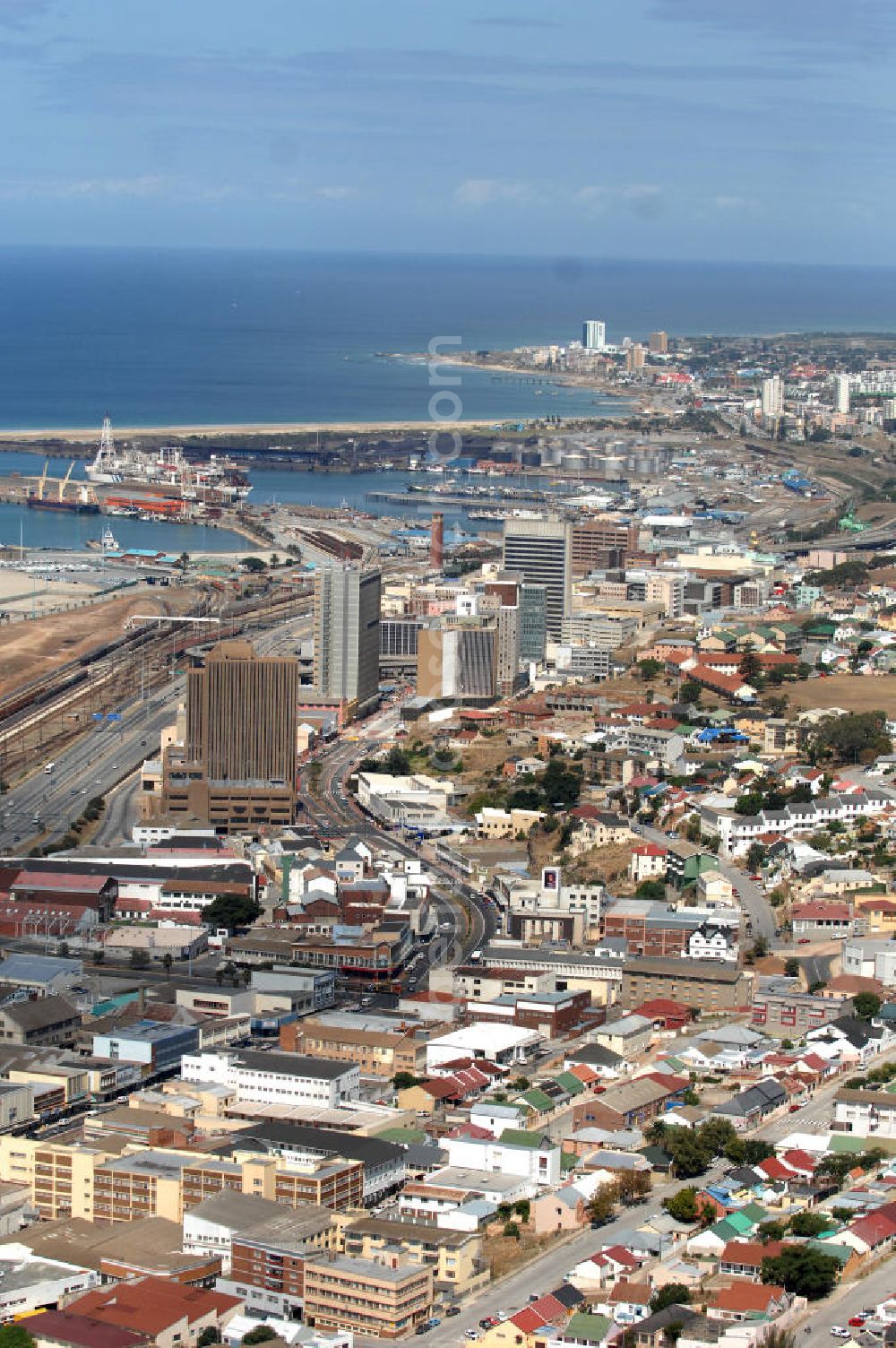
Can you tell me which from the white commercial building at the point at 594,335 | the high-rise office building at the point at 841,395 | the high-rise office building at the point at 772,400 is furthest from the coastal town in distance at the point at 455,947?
the white commercial building at the point at 594,335

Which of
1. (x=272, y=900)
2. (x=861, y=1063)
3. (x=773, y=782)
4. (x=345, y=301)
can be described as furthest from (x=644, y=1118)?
(x=345, y=301)

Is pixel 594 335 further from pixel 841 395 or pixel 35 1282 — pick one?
pixel 35 1282

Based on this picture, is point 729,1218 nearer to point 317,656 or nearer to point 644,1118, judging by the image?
point 644,1118

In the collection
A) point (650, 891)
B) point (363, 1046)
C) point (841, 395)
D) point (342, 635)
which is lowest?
point (363, 1046)

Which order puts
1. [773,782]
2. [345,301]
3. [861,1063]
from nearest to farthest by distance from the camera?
[861,1063] < [773,782] < [345,301]

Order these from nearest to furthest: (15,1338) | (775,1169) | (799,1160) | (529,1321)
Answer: (15,1338)
(529,1321)
(775,1169)
(799,1160)

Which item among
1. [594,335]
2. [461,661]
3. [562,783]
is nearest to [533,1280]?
[562,783]
